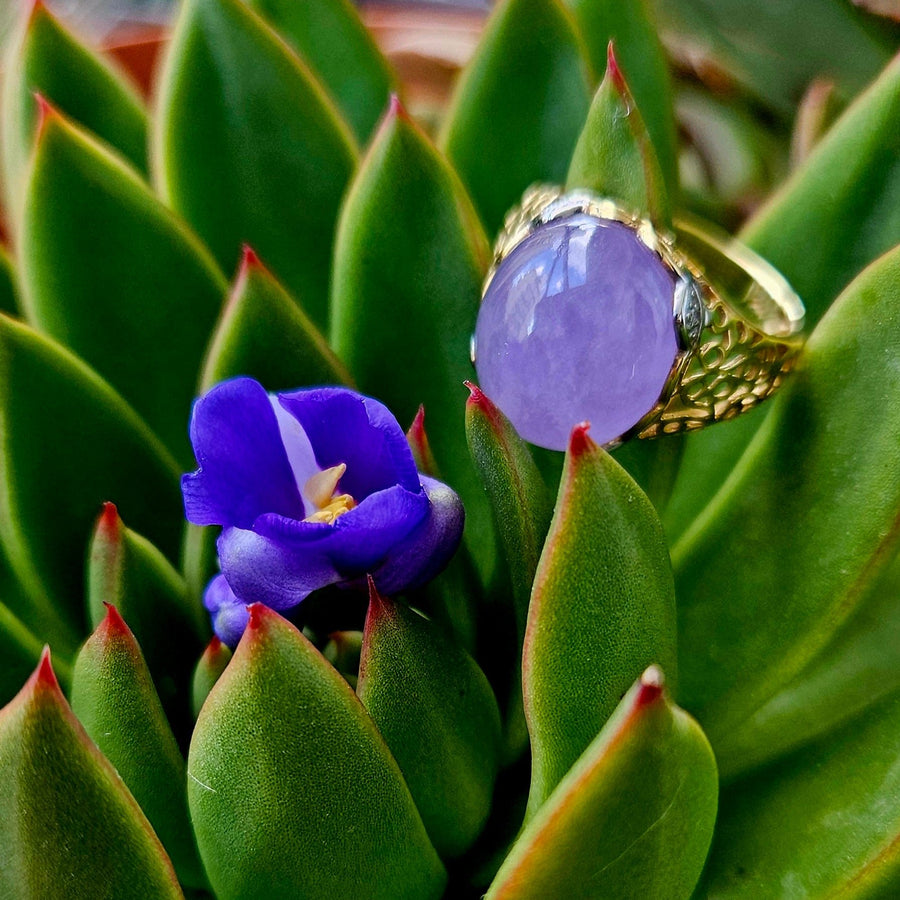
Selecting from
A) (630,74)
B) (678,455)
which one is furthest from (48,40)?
(678,455)

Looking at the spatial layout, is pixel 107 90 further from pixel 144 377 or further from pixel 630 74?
pixel 630 74

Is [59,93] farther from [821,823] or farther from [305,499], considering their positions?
[821,823]

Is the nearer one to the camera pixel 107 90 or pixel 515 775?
pixel 515 775

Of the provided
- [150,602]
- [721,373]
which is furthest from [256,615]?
[721,373]

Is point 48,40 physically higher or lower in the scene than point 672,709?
higher

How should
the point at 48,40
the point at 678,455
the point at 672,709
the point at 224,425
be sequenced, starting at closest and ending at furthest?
the point at 672,709
the point at 224,425
the point at 678,455
the point at 48,40

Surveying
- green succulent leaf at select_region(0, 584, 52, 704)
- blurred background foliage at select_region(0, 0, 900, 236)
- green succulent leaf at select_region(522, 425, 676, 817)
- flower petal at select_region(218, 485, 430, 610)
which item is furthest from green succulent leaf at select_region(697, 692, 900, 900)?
blurred background foliage at select_region(0, 0, 900, 236)
